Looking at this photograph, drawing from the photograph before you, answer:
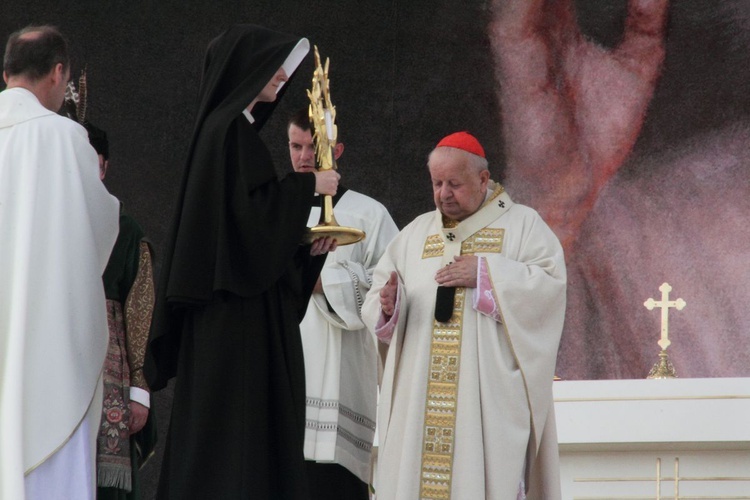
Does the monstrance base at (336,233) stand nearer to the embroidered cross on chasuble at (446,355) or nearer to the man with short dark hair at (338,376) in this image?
the embroidered cross on chasuble at (446,355)

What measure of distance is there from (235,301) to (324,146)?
0.71 metres

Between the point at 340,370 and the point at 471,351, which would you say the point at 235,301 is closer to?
the point at 471,351

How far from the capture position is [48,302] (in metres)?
4.74

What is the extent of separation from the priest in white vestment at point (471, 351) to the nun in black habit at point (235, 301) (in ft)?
3.47

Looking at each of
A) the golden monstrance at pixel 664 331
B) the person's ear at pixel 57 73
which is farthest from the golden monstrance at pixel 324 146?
the golden monstrance at pixel 664 331

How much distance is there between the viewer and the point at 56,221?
188 inches

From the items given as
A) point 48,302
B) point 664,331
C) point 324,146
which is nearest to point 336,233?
point 324,146

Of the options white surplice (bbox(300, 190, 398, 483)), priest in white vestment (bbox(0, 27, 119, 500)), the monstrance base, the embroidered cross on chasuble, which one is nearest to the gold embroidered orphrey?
the embroidered cross on chasuble

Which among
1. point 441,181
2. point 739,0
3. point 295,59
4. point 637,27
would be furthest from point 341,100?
point 295,59

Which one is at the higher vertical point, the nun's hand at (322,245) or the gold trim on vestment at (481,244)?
the gold trim on vestment at (481,244)

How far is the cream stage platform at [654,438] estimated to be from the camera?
6.94 meters

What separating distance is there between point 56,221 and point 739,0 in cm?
565

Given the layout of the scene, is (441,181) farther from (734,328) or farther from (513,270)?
(734,328)

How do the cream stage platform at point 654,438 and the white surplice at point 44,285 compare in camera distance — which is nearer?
the white surplice at point 44,285
